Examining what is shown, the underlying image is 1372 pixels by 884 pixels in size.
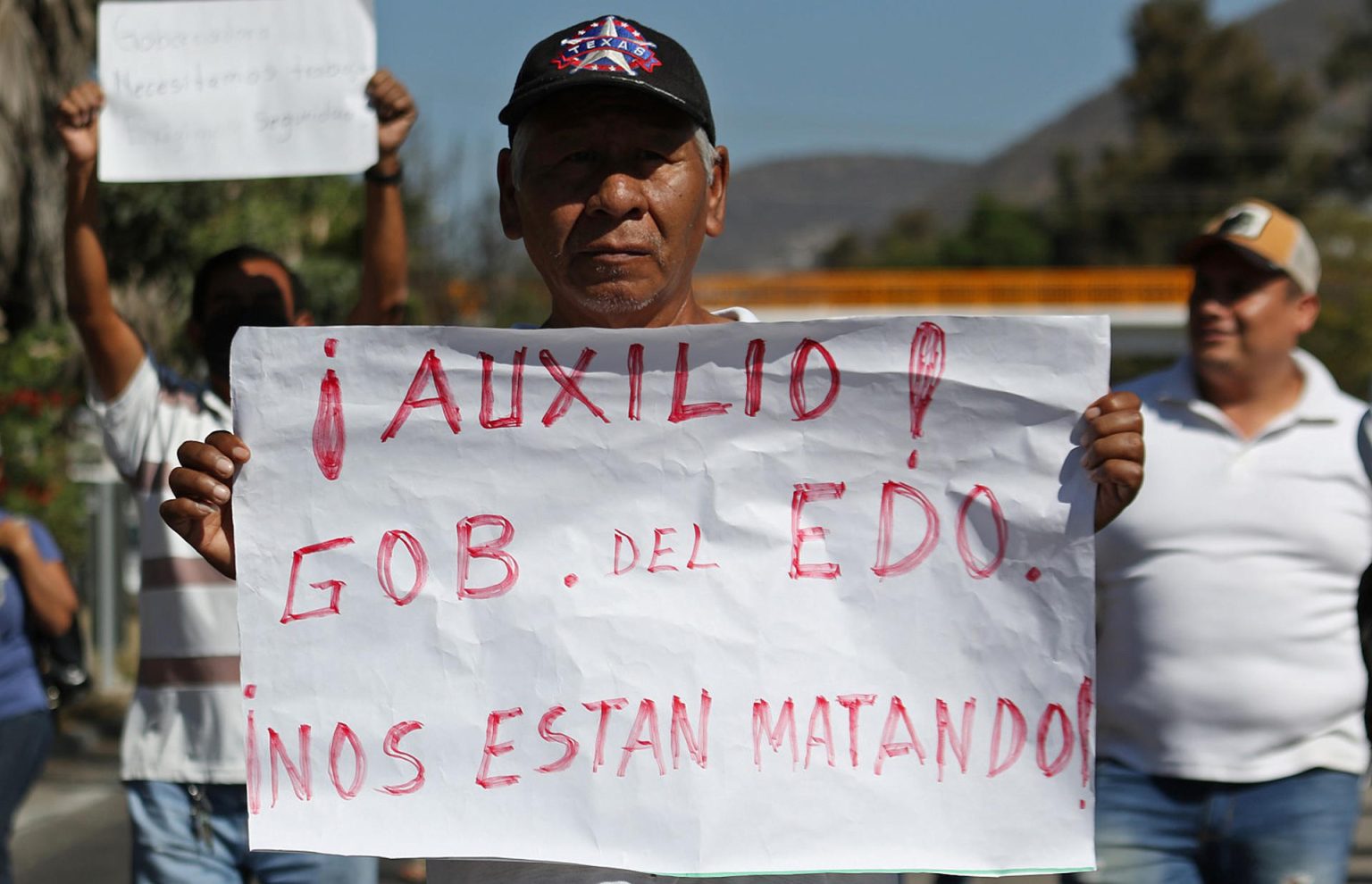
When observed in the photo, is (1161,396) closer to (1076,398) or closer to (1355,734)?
(1355,734)

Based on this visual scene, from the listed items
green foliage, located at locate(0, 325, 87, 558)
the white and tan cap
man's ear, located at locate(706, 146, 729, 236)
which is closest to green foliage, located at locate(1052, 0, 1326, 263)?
green foliage, located at locate(0, 325, 87, 558)

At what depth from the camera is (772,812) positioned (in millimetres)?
2160

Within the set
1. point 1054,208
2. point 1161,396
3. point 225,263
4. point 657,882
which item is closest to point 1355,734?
point 1161,396

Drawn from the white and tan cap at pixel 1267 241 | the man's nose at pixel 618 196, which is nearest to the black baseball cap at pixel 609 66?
the man's nose at pixel 618 196

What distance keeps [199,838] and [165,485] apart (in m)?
0.70

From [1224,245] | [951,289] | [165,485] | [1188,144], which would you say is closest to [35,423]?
[165,485]

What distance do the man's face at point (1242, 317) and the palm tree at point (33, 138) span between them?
7.50 m

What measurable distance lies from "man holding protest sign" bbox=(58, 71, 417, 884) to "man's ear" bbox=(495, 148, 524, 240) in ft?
4.27

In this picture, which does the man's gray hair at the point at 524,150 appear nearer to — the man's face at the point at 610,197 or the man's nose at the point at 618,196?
the man's face at the point at 610,197

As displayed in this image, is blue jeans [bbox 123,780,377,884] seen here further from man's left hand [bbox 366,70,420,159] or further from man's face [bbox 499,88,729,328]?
man's face [bbox 499,88,729,328]

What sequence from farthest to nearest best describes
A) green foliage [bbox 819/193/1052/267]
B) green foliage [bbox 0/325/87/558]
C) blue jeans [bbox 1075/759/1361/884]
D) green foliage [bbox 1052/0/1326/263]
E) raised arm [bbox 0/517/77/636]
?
green foliage [bbox 819/193/1052/267], green foliage [bbox 1052/0/1326/263], green foliage [bbox 0/325/87/558], raised arm [bbox 0/517/77/636], blue jeans [bbox 1075/759/1361/884]

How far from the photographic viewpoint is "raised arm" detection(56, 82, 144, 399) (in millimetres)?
3594

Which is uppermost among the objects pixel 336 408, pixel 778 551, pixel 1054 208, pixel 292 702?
pixel 1054 208

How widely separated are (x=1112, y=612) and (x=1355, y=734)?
514 mm
